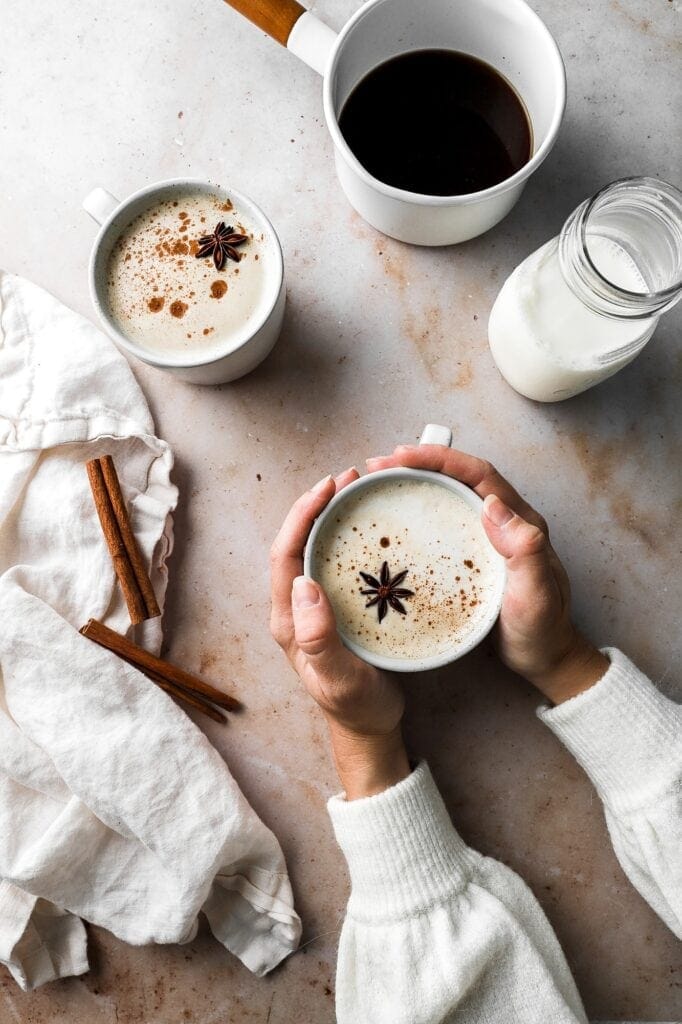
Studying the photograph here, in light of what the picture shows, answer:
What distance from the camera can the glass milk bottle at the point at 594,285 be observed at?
87cm

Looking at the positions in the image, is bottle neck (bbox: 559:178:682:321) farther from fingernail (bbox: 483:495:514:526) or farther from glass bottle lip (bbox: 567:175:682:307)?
fingernail (bbox: 483:495:514:526)

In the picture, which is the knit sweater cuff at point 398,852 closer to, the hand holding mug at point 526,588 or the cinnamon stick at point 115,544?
the hand holding mug at point 526,588

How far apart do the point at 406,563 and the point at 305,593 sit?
0.40ft

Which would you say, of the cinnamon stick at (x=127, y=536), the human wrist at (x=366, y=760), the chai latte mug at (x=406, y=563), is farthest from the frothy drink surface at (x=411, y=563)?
the cinnamon stick at (x=127, y=536)

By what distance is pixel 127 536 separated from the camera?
1.07m

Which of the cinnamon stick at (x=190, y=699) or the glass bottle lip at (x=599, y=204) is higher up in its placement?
the glass bottle lip at (x=599, y=204)

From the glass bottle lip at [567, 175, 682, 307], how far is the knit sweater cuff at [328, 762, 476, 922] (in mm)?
617

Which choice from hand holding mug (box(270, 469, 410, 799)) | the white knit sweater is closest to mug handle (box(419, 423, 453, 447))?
hand holding mug (box(270, 469, 410, 799))

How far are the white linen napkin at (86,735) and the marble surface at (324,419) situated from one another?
0.05 meters

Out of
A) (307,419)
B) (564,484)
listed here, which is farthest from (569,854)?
(307,419)

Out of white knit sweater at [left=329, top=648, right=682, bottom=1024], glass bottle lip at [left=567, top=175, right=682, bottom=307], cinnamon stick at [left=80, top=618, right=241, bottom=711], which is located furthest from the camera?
cinnamon stick at [left=80, top=618, right=241, bottom=711]

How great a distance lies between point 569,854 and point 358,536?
54 cm

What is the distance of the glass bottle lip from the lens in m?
0.82

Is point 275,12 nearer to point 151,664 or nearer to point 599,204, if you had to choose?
point 599,204
